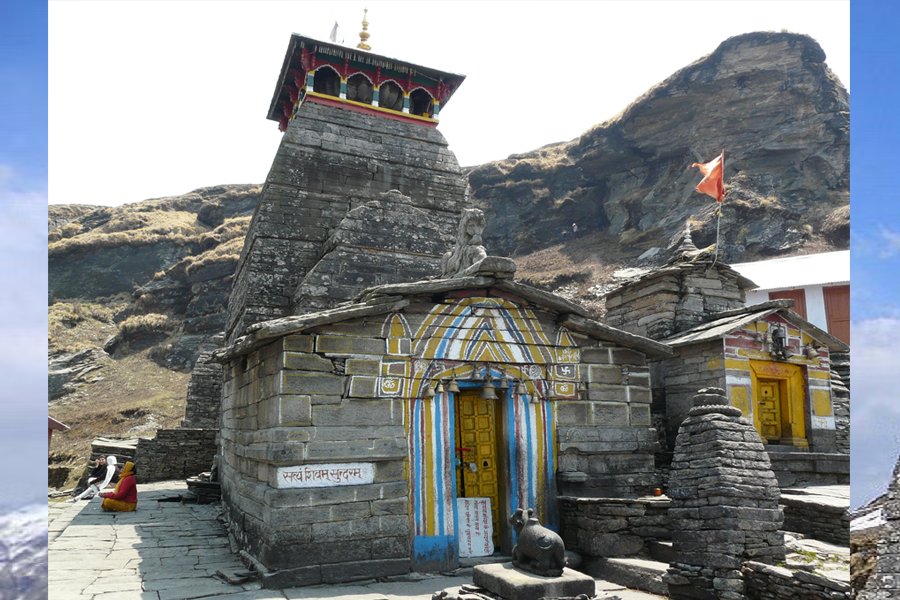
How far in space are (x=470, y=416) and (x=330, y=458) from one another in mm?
2388

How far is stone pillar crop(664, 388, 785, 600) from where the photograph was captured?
7168 millimetres

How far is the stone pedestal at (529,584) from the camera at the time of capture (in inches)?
266

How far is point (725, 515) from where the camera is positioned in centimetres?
725

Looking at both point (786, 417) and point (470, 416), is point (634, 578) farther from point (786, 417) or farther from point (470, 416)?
point (786, 417)

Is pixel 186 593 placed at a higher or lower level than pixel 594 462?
lower

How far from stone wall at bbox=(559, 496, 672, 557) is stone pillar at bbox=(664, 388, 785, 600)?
145 cm

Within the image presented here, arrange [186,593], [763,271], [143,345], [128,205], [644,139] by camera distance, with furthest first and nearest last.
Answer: [128,205], [644,139], [143,345], [763,271], [186,593]

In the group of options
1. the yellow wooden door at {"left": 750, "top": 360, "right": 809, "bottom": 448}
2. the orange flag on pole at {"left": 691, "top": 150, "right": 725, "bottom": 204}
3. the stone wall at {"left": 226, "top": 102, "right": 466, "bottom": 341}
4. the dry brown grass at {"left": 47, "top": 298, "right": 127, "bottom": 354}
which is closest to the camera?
the yellow wooden door at {"left": 750, "top": 360, "right": 809, "bottom": 448}

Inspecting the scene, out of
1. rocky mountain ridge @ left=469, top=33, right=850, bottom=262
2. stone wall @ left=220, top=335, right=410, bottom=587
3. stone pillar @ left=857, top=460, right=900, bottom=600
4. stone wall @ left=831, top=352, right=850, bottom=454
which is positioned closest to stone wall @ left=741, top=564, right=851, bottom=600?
stone pillar @ left=857, top=460, right=900, bottom=600

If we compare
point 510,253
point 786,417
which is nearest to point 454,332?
point 786,417

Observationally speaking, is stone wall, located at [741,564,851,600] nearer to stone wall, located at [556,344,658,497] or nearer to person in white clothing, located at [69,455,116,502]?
stone wall, located at [556,344,658,497]

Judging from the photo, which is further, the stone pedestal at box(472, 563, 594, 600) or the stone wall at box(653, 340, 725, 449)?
the stone wall at box(653, 340, 725, 449)

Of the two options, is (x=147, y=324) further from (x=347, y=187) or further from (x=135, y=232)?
(x=347, y=187)

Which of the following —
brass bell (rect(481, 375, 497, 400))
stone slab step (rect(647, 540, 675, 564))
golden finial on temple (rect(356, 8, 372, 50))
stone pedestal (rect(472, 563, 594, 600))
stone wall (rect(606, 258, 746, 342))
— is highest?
golden finial on temple (rect(356, 8, 372, 50))
